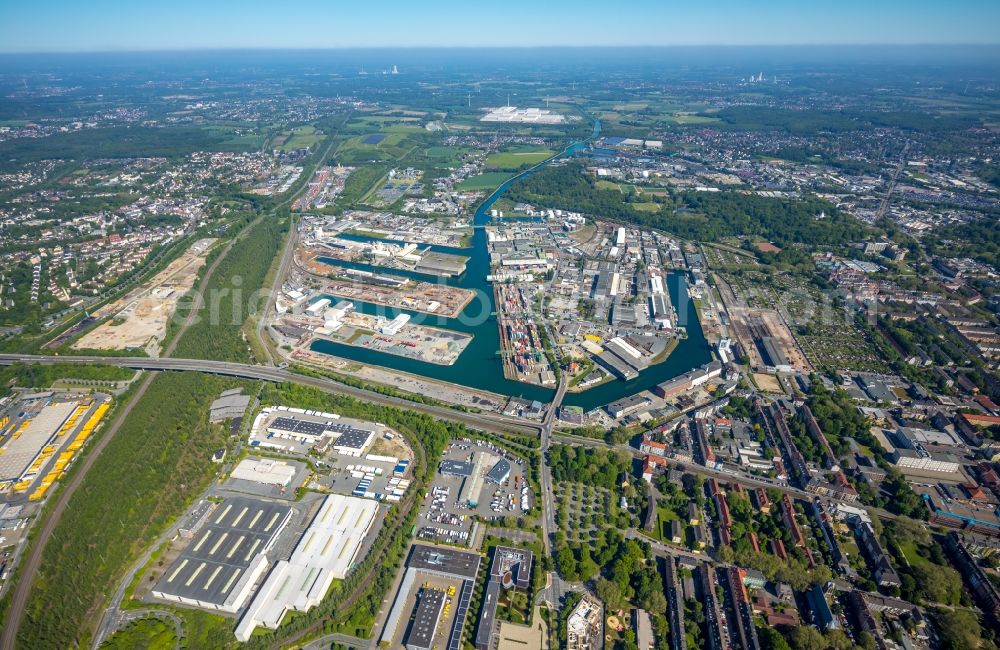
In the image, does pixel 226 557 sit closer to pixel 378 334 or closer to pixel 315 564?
pixel 315 564

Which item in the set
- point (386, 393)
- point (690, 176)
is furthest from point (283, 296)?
point (690, 176)

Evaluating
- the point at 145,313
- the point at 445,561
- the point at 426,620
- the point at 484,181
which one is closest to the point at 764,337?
the point at 445,561

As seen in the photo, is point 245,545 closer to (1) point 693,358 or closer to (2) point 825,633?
(2) point 825,633

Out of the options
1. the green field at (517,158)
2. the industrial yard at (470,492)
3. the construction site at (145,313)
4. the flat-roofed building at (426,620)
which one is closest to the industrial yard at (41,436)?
the construction site at (145,313)

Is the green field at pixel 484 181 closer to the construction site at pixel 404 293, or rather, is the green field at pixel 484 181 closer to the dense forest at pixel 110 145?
the construction site at pixel 404 293

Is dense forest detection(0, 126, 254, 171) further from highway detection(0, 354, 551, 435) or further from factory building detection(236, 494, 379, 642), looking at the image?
factory building detection(236, 494, 379, 642)

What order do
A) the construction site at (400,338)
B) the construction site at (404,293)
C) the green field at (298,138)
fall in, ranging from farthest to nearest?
1. the green field at (298,138)
2. the construction site at (404,293)
3. the construction site at (400,338)
